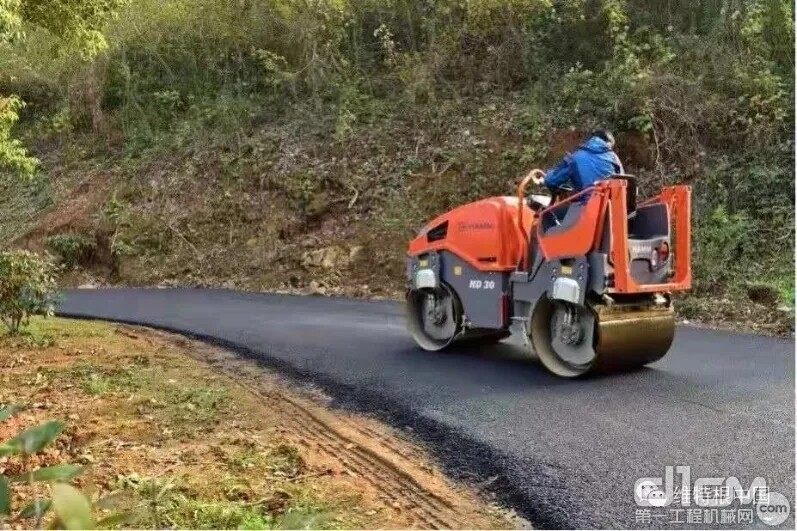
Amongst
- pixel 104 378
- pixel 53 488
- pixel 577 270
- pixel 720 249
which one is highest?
pixel 720 249

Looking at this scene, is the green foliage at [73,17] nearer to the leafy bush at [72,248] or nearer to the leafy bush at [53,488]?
the leafy bush at [53,488]

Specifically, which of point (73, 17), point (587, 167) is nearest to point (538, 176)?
point (587, 167)

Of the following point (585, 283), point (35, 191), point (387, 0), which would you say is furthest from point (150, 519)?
point (35, 191)

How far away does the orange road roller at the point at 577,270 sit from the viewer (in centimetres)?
557

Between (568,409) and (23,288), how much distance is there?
20.8 feet

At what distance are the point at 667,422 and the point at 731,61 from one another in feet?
32.9

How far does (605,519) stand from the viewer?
3297 millimetres

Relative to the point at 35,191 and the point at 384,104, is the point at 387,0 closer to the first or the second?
the point at 384,104

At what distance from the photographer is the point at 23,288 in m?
8.49

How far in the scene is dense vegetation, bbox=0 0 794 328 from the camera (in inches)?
471

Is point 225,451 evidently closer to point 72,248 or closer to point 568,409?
point 568,409

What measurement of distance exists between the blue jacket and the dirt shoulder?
2.41 metres

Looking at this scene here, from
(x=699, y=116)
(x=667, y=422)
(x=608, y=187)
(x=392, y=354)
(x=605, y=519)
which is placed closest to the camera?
(x=605, y=519)

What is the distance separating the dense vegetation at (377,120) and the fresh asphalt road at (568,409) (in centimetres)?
362
